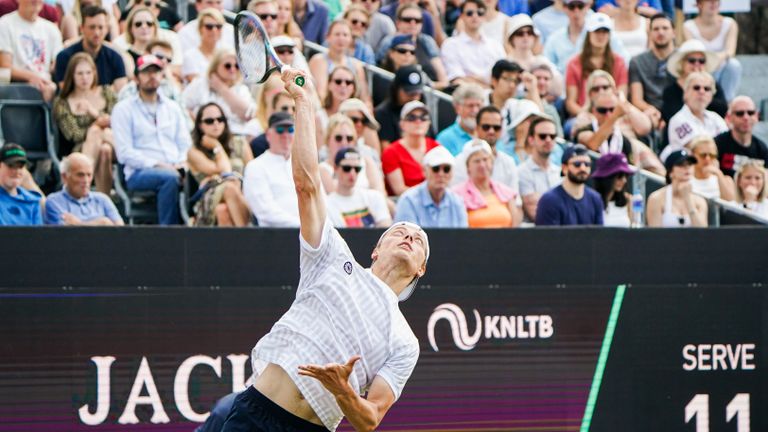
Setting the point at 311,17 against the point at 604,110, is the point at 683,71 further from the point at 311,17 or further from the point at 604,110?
the point at 311,17

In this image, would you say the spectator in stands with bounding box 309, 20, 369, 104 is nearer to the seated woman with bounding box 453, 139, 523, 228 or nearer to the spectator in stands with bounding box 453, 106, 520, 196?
the spectator in stands with bounding box 453, 106, 520, 196

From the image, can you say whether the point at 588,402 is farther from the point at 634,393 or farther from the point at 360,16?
the point at 360,16

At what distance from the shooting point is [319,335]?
5965 millimetres

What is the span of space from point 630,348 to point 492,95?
12.0ft

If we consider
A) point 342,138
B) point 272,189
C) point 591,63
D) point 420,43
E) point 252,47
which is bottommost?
point 272,189

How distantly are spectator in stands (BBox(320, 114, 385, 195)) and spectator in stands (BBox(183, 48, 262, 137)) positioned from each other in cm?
83

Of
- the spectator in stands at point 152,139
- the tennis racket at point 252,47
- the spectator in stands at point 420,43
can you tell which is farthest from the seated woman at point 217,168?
the tennis racket at point 252,47

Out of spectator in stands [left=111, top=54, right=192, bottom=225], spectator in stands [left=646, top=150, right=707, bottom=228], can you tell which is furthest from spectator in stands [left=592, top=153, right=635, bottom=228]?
spectator in stands [left=111, top=54, right=192, bottom=225]

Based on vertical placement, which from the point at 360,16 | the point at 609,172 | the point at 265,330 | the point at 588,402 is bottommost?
the point at 588,402

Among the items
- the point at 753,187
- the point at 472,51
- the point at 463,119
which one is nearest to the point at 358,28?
the point at 472,51

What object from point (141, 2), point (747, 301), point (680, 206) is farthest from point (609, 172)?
point (141, 2)

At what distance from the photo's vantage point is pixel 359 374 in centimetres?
600

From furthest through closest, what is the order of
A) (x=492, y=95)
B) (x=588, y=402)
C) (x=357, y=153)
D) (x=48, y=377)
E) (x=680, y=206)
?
(x=492, y=95), (x=680, y=206), (x=357, y=153), (x=588, y=402), (x=48, y=377)

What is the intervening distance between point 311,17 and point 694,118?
3.75 metres
